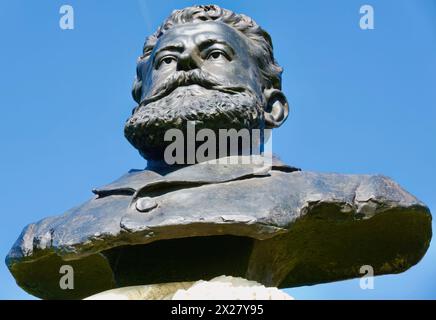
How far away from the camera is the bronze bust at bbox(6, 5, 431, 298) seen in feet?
13.8

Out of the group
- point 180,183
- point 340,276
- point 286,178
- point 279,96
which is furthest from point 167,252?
point 279,96

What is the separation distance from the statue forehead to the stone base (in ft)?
4.98

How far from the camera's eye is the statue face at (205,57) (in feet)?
16.6

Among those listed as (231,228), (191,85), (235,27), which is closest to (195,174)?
(231,228)

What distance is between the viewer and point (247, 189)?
14.3ft

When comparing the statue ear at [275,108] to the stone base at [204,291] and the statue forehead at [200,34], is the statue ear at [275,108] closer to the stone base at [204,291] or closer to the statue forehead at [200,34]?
the statue forehead at [200,34]

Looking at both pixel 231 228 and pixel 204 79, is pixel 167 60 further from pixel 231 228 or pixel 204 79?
pixel 231 228

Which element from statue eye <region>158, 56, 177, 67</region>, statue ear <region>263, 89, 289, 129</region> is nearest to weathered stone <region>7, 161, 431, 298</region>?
statue ear <region>263, 89, 289, 129</region>

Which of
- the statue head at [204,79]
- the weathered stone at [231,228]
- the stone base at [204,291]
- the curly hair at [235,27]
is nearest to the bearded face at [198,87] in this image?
the statue head at [204,79]

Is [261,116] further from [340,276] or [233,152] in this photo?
[340,276]

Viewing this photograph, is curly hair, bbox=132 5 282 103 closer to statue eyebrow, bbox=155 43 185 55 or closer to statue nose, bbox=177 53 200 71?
statue eyebrow, bbox=155 43 185 55

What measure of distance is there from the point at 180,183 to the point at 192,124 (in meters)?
0.42

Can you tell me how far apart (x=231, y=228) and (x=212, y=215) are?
0.10 m

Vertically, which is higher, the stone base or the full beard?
the full beard
